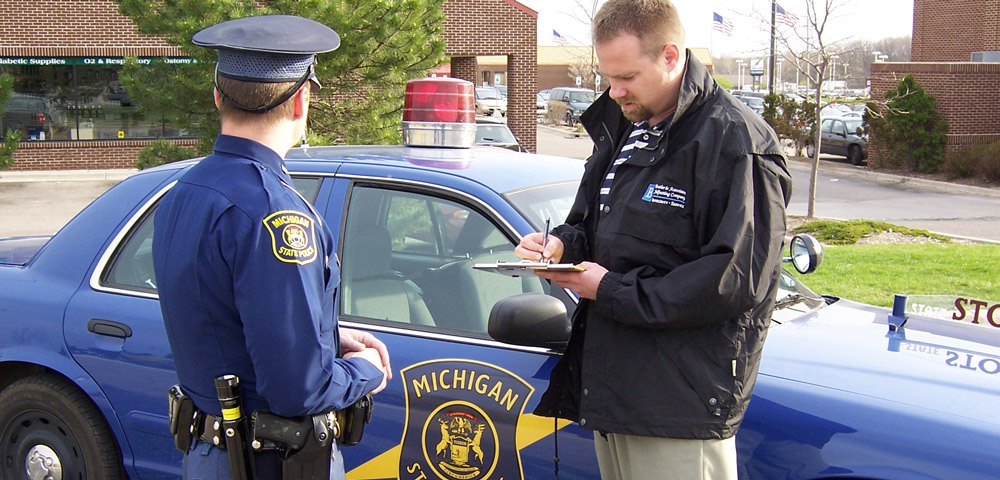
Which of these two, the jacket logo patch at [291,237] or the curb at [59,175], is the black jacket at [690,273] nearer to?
the jacket logo patch at [291,237]

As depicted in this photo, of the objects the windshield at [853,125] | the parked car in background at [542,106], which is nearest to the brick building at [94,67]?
the windshield at [853,125]

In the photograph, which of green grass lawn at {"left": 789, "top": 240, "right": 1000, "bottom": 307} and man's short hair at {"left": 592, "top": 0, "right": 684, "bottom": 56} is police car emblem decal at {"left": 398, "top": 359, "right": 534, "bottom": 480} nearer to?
man's short hair at {"left": 592, "top": 0, "right": 684, "bottom": 56}

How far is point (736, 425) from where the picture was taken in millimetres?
2320

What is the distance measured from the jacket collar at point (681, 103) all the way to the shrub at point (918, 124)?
23186mm

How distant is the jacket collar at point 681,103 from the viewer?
7.68 feet

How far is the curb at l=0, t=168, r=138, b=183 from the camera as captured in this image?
21922 millimetres

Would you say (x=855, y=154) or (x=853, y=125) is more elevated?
(x=853, y=125)

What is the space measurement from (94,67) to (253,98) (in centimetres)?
2305

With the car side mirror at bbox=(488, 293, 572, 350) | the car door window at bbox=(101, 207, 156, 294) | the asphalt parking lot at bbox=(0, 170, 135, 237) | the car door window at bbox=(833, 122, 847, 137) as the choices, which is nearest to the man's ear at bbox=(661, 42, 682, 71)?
the car side mirror at bbox=(488, 293, 572, 350)

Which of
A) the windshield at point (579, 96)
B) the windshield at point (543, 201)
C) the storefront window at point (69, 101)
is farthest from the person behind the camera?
the windshield at point (579, 96)

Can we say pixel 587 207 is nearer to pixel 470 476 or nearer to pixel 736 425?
pixel 736 425

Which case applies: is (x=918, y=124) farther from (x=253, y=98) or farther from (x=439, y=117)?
(x=253, y=98)

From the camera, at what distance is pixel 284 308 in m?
1.94

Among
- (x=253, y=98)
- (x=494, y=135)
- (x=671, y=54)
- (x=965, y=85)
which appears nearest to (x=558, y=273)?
(x=671, y=54)
